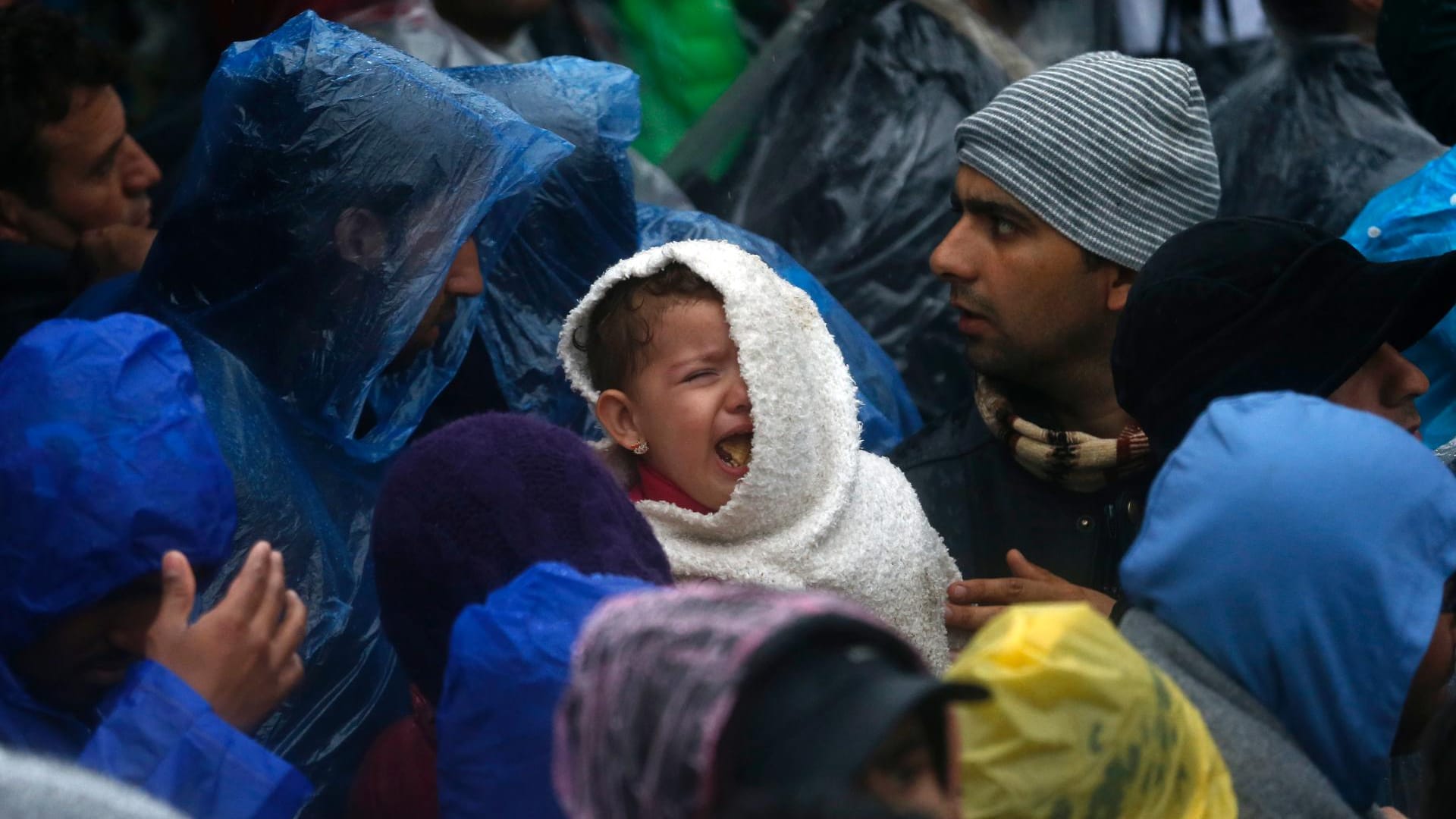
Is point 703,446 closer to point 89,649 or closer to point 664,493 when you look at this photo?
point 664,493

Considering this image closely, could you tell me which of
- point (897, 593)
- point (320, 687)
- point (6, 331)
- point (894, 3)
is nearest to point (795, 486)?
point (897, 593)

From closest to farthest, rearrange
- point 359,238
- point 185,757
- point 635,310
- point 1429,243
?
point 185,757 → point 635,310 → point 359,238 → point 1429,243

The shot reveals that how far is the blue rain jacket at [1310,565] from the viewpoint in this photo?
151 cm

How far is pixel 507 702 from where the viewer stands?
150 centimetres

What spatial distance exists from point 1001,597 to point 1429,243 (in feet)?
4.08

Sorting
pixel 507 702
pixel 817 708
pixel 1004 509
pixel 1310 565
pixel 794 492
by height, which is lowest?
pixel 1004 509

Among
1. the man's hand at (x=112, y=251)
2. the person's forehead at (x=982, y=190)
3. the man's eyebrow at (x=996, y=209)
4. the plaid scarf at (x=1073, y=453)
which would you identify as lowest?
the plaid scarf at (x=1073, y=453)

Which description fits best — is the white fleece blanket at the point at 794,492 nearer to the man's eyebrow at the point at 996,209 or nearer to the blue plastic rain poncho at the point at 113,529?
the man's eyebrow at the point at 996,209

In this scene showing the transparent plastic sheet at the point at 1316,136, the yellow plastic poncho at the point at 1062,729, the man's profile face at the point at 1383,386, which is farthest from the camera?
the transparent plastic sheet at the point at 1316,136

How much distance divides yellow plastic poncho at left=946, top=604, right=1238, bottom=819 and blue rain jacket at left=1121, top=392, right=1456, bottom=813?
0.84 feet

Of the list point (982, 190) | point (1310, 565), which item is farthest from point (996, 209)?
point (1310, 565)

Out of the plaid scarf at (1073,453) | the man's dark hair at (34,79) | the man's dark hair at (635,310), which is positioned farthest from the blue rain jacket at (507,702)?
the man's dark hair at (34,79)

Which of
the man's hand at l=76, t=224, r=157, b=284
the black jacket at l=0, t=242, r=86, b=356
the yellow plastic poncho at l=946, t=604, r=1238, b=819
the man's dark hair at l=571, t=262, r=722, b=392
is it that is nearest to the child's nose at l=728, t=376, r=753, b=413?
the man's dark hair at l=571, t=262, r=722, b=392

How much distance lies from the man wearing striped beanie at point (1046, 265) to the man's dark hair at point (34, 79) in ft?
5.08
